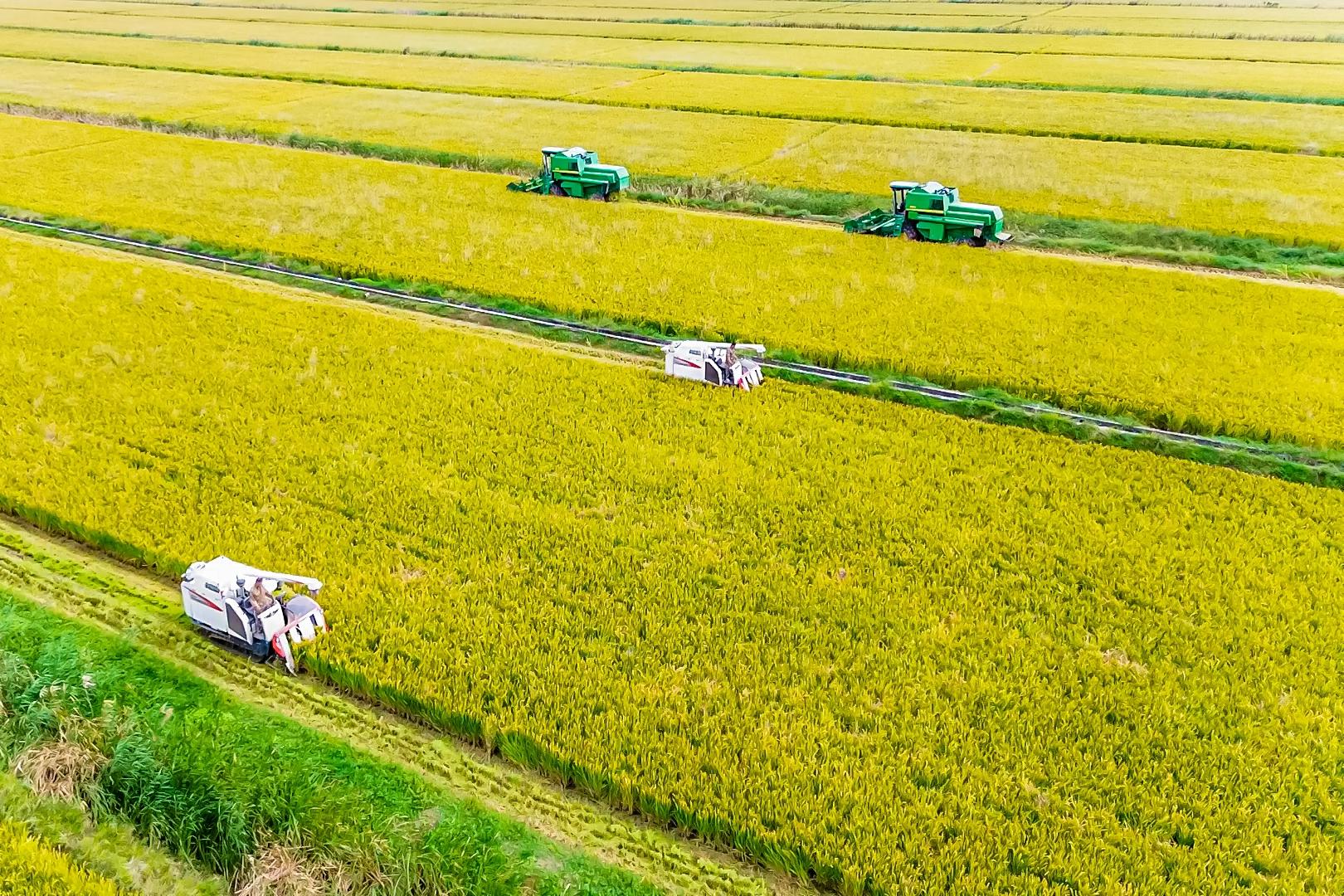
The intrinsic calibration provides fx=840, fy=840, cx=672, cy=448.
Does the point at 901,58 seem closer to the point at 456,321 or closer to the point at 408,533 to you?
the point at 456,321

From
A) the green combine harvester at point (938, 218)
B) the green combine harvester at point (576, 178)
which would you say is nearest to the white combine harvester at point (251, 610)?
the green combine harvester at point (938, 218)

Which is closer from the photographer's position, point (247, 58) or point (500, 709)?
point (500, 709)

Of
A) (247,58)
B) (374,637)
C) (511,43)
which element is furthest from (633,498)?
(511,43)

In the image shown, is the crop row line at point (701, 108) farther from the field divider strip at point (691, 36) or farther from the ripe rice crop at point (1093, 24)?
the ripe rice crop at point (1093, 24)

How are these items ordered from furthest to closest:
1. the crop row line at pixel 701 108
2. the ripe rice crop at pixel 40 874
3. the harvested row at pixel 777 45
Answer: the harvested row at pixel 777 45, the crop row line at pixel 701 108, the ripe rice crop at pixel 40 874

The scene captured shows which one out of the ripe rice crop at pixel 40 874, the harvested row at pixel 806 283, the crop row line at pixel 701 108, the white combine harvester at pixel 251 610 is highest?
the crop row line at pixel 701 108

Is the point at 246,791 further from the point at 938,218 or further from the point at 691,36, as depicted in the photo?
the point at 691,36
